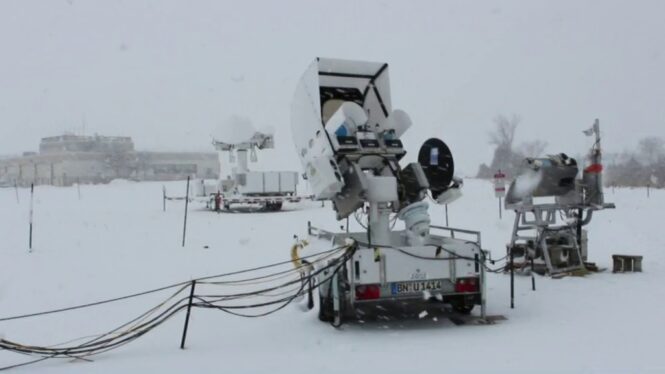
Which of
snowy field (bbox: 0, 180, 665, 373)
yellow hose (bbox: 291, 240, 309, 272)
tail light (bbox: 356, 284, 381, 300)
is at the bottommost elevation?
snowy field (bbox: 0, 180, 665, 373)

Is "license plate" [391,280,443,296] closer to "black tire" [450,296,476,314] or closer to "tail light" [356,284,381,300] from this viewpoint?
"tail light" [356,284,381,300]

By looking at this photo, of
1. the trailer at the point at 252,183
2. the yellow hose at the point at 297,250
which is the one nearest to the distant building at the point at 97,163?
the trailer at the point at 252,183

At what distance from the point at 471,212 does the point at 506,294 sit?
53.9 ft

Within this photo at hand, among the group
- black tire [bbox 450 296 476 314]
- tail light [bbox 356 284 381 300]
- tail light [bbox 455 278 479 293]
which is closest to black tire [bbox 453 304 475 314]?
black tire [bbox 450 296 476 314]

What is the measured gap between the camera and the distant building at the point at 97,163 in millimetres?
106750

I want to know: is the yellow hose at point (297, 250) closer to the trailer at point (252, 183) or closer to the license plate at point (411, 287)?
the license plate at point (411, 287)

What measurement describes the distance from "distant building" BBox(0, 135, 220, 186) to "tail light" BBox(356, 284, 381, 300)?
99.6m

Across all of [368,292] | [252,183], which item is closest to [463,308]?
[368,292]

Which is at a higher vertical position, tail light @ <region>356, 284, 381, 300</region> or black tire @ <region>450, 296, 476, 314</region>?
tail light @ <region>356, 284, 381, 300</region>

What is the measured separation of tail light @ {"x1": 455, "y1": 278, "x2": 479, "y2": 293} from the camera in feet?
26.8

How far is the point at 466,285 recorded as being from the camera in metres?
8.20

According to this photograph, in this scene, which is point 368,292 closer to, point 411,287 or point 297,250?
point 411,287

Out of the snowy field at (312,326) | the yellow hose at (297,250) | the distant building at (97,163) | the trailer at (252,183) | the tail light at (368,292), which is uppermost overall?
the distant building at (97,163)

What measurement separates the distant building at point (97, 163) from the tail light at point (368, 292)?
99614 millimetres
